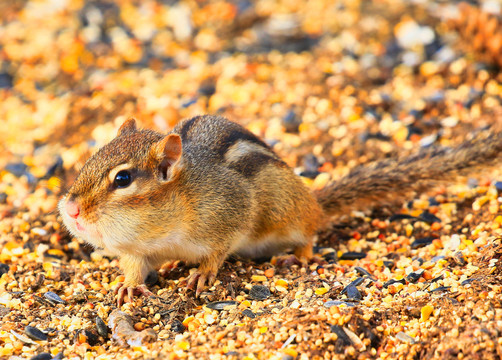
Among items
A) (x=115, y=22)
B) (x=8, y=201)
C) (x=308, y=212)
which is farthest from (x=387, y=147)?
(x=115, y=22)

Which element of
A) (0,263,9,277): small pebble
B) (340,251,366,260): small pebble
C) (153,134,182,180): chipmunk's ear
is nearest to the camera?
(153,134,182,180): chipmunk's ear

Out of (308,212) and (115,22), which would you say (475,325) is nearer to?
(308,212)

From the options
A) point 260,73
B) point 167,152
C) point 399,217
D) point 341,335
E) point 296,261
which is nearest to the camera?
point 341,335

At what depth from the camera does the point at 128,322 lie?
3.43 m

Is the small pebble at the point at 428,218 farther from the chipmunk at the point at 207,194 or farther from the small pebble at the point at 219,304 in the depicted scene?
the small pebble at the point at 219,304

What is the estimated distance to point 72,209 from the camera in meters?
3.35

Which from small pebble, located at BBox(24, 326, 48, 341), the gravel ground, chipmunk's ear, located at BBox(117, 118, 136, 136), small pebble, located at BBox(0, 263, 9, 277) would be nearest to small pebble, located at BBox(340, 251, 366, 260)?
the gravel ground

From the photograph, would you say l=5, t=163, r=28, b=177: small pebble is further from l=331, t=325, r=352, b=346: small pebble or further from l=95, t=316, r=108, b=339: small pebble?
l=331, t=325, r=352, b=346: small pebble

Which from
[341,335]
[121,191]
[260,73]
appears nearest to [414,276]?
[341,335]

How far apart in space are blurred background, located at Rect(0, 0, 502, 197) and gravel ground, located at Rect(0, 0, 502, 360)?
20 mm

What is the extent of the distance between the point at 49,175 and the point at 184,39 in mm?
2745

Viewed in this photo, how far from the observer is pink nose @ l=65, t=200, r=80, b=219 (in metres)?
3.35

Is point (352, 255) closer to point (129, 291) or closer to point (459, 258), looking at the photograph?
point (459, 258)

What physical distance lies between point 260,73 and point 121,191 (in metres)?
3.58
